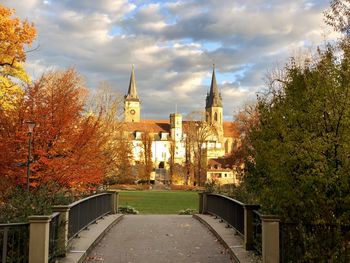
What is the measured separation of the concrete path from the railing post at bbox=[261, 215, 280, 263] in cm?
242

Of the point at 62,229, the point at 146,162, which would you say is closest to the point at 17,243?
the point at 62,229

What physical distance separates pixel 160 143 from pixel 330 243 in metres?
147

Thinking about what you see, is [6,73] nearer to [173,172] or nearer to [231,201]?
[231,201]

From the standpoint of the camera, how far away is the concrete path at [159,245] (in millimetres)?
10391

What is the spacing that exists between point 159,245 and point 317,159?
19.8ft

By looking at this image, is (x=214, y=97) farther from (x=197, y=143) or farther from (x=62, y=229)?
(x=62, y=229)

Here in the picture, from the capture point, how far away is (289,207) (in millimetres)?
8281

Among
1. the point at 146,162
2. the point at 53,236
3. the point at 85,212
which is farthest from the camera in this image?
the point at 146,162

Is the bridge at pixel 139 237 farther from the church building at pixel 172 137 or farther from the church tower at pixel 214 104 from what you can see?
the church tower at pixel 214 104

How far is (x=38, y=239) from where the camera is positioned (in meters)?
7.47

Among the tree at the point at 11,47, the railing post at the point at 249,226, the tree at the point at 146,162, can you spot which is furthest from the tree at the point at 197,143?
the railing post at the point at 249,226

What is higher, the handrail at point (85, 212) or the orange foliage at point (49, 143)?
the orange foliage at point (49, 143)

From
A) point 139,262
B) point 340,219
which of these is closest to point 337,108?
point 340,219

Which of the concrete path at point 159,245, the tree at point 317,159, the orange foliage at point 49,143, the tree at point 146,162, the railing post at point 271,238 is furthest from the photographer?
the tree at point 146,162
